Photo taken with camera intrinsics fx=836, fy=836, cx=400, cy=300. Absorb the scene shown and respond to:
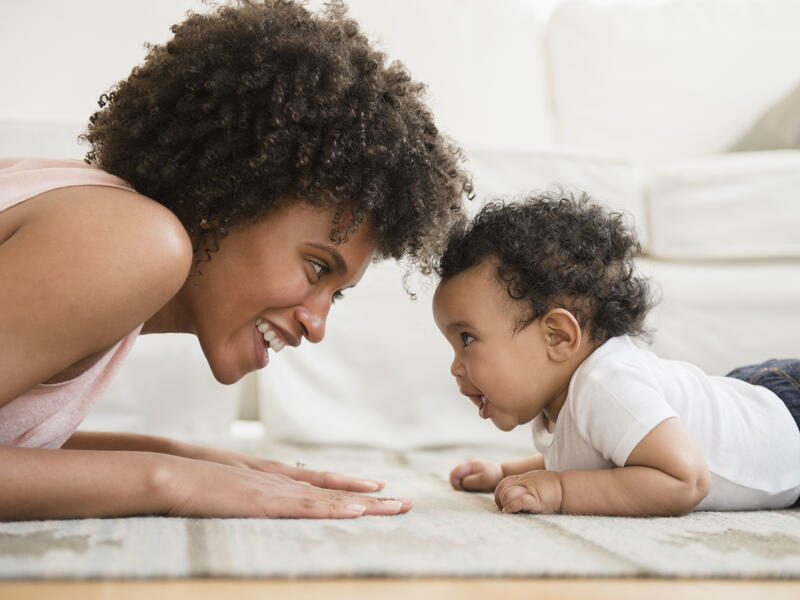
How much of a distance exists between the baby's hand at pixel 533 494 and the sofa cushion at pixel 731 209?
2.64 feet

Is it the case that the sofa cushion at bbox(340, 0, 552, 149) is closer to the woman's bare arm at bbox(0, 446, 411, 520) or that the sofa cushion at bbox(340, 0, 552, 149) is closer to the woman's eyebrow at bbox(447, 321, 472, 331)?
the woman's eyebrow at bbox(447, 321, 472, 331)

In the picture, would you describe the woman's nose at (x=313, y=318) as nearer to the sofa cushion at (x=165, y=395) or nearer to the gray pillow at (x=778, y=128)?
the sofa cushion at (x=165, y=395)

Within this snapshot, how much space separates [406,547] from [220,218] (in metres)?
0.46

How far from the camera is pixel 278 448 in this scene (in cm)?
151

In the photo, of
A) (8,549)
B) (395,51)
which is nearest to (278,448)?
(8,549)

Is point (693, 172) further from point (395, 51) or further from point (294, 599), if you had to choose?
point (294, 599)

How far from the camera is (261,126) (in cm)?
93

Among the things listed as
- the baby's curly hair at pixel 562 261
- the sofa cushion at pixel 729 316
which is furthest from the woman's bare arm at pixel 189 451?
the sofa cushion at pixel 729 316

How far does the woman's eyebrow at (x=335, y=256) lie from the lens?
0.97 meters

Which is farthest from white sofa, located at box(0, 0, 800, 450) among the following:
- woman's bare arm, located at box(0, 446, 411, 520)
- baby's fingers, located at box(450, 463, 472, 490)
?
woman's bare arm, located at box(0, 446, 411, 520)

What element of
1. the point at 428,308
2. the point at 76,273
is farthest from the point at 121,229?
the point at 428,308

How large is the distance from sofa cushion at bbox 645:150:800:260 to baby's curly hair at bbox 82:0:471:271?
30.8 inches

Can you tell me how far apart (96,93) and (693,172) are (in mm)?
1326

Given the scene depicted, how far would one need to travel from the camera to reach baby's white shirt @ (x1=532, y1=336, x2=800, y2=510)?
0.99 metres
